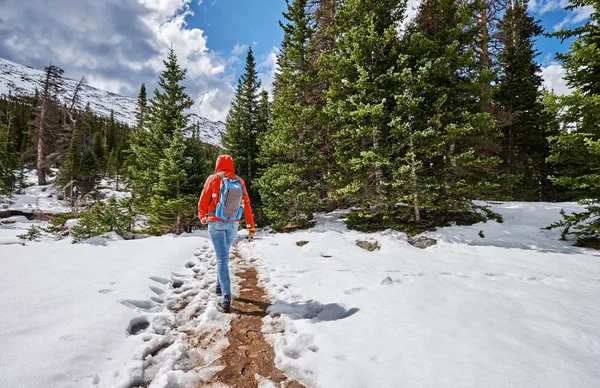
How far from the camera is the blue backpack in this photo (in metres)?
4.56

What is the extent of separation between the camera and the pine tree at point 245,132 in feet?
64.9

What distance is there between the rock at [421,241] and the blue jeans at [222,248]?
23.6 feet

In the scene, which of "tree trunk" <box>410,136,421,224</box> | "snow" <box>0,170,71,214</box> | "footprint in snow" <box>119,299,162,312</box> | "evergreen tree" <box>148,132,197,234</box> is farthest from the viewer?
"snow" <box>0,170,71,214</box>

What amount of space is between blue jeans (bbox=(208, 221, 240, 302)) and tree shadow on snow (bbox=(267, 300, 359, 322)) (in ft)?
2.91

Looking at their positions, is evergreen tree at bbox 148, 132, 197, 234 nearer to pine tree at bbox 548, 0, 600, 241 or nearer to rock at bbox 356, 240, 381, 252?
rock at bbox 356, 240, 381, 252

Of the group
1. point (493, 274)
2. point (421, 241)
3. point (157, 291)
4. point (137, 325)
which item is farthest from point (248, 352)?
point (421, 241)

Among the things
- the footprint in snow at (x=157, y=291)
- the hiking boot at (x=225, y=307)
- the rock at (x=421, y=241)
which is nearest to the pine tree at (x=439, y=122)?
the rock at (x=421, y=241)

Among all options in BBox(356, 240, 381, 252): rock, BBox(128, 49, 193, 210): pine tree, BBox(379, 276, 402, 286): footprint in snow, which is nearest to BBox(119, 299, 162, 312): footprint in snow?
BBox(379, 276, 402, 286): footprint in snow

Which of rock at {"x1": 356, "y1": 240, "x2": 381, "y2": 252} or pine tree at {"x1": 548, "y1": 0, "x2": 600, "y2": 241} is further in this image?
rock at {"x1": 356, "y1": 240, "x2": 381, "y2": 252}

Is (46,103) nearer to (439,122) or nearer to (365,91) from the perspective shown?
(365,91)

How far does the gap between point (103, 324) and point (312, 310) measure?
3.02 metres

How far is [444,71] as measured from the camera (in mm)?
10039

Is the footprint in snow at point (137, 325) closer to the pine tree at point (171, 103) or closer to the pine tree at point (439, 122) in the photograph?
the pine tree at point (439, 122)

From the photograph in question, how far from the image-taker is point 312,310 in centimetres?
435
